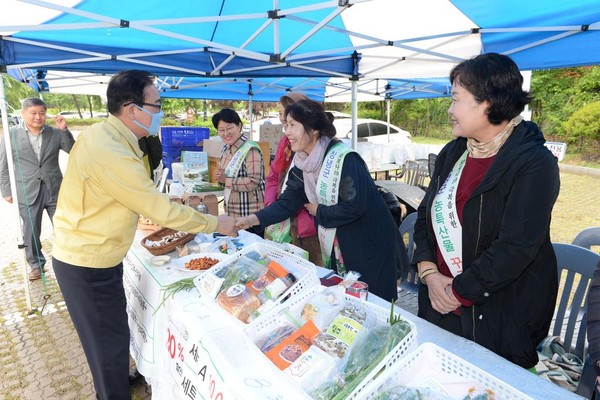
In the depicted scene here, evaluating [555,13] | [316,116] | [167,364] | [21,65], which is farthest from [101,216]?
[555,13]

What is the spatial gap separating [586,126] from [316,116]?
13.0 metres

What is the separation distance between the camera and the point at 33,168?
4.20 meters

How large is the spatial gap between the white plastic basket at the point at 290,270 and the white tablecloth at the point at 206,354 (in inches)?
4.5

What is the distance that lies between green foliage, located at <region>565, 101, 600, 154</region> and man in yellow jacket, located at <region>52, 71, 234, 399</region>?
13.6 meters

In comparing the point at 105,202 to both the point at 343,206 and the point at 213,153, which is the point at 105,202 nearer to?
the point at 343,206

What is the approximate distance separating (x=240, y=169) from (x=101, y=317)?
6.46 feet

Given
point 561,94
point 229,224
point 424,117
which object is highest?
point 561,94

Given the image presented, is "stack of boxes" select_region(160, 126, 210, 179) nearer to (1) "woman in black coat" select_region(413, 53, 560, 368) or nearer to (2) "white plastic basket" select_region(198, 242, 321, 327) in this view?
(2) "white plastic basket" select_region(198, 242, 321, 327)

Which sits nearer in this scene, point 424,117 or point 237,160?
point 237,160

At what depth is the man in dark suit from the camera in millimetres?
4121

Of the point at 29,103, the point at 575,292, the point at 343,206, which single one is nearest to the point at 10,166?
the point at 29,103

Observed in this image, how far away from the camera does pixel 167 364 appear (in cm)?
181

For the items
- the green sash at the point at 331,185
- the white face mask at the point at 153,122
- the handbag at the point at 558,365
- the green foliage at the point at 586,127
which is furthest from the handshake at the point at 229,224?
the green foliage at the point at 586,127

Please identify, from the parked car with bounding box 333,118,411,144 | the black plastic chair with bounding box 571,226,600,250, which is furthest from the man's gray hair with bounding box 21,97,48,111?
the parked car with bounding box 333,118,411,144
